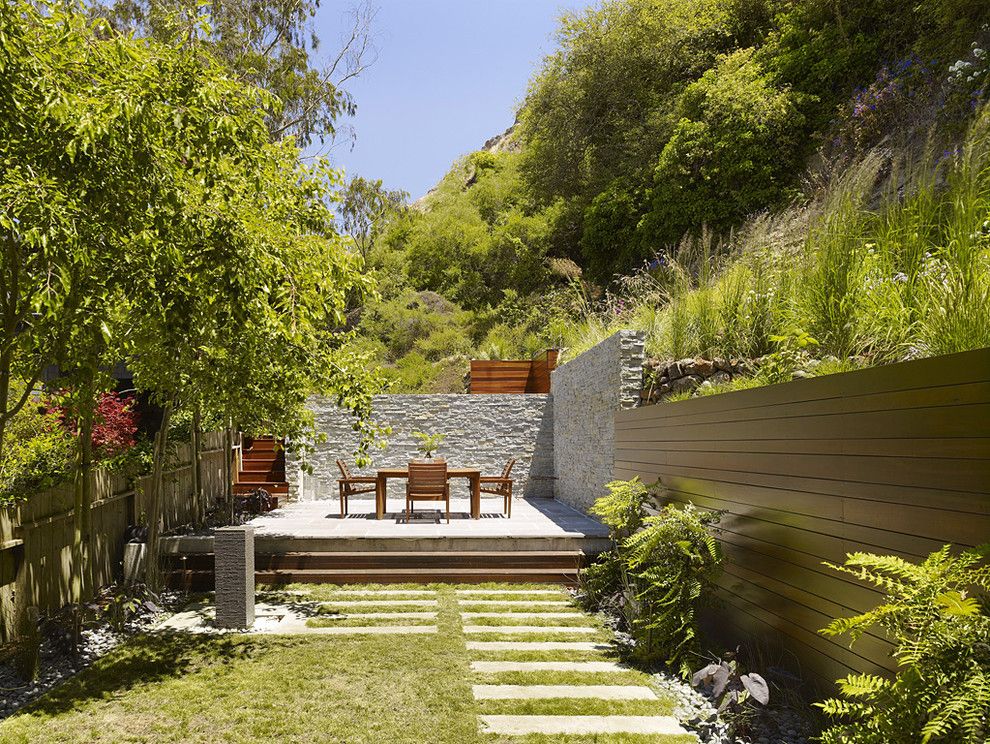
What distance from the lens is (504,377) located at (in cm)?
1414

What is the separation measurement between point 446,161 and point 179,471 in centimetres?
3255

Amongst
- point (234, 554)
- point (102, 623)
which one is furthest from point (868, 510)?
point (102, 623)

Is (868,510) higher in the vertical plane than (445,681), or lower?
higher

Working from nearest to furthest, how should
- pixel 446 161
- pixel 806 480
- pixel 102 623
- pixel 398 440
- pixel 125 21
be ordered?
pixel 806 480
pixel 102 623
pixel 398 440
pixel 125 21
pixel 446 161

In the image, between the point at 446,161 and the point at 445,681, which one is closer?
the point at 445,681

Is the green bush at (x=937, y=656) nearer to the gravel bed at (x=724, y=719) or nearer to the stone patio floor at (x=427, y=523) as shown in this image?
the gravel bed at (x=724, y=719)

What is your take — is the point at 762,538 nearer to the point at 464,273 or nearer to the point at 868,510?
the point at 868,510

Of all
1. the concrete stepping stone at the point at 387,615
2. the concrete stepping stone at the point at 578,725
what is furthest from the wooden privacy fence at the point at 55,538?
the concrete stepping stone at the point at 578,725

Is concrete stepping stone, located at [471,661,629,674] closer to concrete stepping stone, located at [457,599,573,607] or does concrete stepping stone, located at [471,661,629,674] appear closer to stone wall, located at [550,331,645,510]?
concrete stepping stone, located at [457,599,573,607]

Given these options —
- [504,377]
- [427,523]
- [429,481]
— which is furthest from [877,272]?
[504,377]

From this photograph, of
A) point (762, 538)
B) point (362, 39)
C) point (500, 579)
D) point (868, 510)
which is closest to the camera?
point (868, 510)

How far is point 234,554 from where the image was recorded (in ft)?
17.9

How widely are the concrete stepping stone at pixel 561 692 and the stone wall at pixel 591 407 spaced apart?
3.39 meters

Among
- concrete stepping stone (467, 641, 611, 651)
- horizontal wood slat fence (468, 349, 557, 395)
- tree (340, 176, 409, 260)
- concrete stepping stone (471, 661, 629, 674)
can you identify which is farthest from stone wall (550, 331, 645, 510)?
tree (340, 176, 409, 260)
